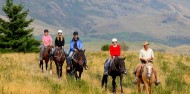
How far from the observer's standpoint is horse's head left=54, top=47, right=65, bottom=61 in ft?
72.5

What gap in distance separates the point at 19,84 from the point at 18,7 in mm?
33828

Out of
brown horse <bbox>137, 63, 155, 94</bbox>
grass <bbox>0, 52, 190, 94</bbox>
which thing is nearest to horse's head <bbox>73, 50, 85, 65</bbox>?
grass <bbox>0, 52, 190, 94</bbox>

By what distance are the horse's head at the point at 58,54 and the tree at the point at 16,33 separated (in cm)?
2196

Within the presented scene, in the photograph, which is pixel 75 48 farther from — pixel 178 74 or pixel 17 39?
pixel 17 39

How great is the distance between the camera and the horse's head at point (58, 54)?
72.5 feet

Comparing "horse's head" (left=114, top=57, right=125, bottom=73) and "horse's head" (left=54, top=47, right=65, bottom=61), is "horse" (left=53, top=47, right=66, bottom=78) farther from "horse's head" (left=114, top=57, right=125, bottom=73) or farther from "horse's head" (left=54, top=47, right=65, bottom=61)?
"horse's head" (left=114, top=57, right=125, bottom=73)

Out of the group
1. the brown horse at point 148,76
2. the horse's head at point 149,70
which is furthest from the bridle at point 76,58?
the horse's head at point 149,70

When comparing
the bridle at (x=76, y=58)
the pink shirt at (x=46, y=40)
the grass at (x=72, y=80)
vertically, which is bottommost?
the grass at (x=72, y=80)

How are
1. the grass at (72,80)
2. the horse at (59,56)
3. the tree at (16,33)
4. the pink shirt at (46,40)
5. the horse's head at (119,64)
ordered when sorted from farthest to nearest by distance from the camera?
the tree at (16,33) → the pink shirt at (46,40) → the horse at (59,56) → the horse's head at (119,64) → the grass at (72,80)

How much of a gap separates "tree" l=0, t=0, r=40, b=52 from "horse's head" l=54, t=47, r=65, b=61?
865 inches

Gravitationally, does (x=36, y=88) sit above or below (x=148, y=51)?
→ below

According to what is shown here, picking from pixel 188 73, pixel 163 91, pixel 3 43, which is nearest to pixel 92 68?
pixel 188 73

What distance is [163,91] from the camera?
18078 millimetres

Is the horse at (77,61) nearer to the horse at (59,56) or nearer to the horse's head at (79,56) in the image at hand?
the horse's head at (79,56)
